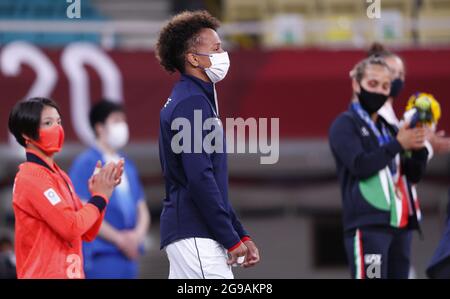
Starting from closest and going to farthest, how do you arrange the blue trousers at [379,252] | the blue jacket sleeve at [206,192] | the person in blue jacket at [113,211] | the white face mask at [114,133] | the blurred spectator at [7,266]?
the blue jacket sleeve at [206,192], the blue trousers at [379,252], the blurred spectator at [7,266], the person in blue jacket at [113,211], the white face mask at [114,133]

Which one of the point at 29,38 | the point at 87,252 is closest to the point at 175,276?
the point at 87,252

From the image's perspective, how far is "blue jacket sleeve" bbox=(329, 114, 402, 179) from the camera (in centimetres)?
Answer: 600

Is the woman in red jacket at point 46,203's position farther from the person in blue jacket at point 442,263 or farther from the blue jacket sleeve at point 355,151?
the person in blue jacket at point 442,263

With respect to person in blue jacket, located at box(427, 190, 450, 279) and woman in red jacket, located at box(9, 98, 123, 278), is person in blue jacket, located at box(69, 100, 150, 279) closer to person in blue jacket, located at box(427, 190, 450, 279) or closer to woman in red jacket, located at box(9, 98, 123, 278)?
woman in red jacket, located at box(9, 98, 123, 278)

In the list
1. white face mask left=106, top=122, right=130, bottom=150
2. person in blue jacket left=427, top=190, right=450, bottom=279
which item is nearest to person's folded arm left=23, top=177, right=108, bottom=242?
person in blue jacket left=427, top=190, right=450, bottom=279

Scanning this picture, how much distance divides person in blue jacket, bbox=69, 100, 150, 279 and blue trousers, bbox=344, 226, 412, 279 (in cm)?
195

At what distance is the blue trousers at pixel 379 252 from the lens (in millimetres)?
5953

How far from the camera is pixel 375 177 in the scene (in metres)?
6.09

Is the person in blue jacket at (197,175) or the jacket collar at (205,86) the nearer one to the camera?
the person in blue jacket at (197,175)

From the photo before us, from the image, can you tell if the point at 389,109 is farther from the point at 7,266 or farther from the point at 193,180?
the point at 7,266

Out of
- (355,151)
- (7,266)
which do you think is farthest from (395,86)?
(7,266)

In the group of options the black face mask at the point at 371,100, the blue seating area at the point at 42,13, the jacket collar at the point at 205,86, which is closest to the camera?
the jacket collar at the point at 205,86

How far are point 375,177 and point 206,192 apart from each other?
167cm

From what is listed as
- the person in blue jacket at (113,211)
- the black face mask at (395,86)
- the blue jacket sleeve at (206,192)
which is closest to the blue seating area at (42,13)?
the person in blue jacket at (113,211)
